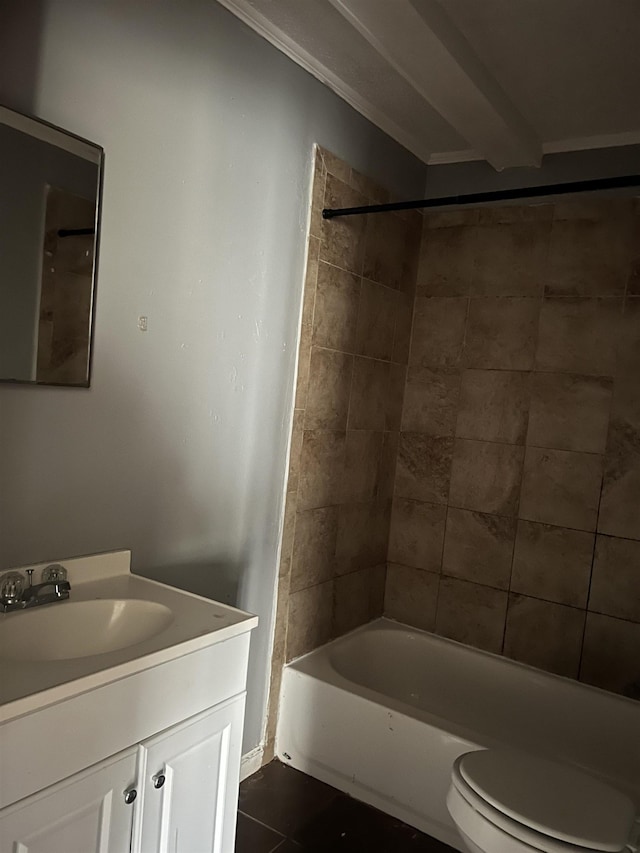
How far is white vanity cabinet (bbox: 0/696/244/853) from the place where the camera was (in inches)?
45.9

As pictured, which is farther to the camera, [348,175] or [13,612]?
[348,175]

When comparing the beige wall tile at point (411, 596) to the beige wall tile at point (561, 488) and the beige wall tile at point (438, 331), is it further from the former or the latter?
the beige wall tile at point (438, 331)

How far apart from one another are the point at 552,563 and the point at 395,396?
3.20ft

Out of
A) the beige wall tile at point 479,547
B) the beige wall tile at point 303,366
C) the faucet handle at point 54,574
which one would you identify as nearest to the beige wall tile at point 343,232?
the beige wall tile at point 303,366

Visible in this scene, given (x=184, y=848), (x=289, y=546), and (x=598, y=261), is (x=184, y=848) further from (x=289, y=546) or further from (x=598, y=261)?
(x=598, y=261)

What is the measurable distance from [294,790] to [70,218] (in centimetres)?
198

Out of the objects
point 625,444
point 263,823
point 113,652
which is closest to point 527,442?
point 625,444

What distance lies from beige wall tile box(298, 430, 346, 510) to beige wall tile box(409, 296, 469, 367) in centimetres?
64

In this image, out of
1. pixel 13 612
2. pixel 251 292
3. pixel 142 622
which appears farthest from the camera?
pixel 251 292

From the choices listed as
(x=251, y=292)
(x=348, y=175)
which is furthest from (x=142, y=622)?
(x=348, y=175)

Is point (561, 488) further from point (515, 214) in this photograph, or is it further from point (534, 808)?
point (534, 808)

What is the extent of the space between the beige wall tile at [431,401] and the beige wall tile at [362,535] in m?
0.40

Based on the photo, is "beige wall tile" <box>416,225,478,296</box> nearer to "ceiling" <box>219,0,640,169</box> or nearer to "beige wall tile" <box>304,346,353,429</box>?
"ceiling" <box>219,0,640,169</box>

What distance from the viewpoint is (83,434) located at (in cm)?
169
